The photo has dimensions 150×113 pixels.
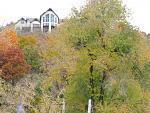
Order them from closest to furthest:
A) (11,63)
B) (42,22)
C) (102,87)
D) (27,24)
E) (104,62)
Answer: (104,62), (102,87), (11,63), (42,22), (27,24)

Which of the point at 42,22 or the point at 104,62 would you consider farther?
the point at 42,22

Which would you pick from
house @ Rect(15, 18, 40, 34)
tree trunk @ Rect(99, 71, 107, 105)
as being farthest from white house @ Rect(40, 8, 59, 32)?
tree trunk @ Rect(99, 71, 107, 105)

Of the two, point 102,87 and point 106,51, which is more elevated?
point 106,51

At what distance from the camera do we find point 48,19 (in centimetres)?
7188

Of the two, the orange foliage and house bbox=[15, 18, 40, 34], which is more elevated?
house bbox=[15, 18, 40, 34]

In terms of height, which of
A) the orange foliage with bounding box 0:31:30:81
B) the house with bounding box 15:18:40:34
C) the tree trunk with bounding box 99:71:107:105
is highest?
the house with bounding box 15:18:40:34

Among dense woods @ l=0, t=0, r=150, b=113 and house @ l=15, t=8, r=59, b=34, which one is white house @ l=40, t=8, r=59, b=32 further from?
dense woods @ l=0, t=0, r=150, b=113

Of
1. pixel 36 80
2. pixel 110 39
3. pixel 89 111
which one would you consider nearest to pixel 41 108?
pixel 89 111

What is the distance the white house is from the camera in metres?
71.3

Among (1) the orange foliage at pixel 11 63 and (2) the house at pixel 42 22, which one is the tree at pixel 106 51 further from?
(2) the house at pixel 42 22

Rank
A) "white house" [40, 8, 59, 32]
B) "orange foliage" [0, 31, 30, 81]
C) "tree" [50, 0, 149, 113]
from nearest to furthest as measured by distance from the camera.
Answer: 1. "tree" [50, 0, 149, 113]
2. "orange foliage" [0, 31, 30, 81]
3. "white house" [40, 8, 59, 32]

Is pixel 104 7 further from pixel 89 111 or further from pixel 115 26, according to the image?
pixel 89 111

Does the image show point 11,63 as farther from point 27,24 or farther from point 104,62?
point 27,24

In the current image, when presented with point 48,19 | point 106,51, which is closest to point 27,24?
point 48,19
